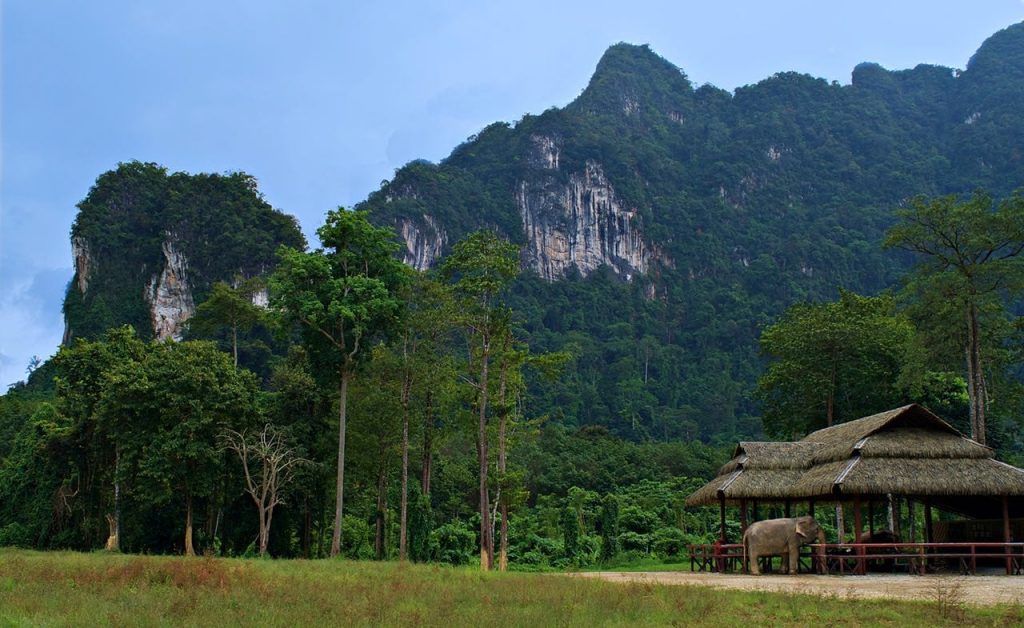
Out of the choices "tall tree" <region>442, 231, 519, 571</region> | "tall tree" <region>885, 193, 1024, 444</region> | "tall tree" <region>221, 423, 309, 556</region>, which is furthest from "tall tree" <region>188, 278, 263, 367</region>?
"tall tree" <region>885, 193, 1024, 444</region>

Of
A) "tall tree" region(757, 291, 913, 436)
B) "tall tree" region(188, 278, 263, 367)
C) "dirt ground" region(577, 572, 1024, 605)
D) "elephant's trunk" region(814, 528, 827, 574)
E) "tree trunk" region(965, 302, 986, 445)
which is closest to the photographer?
"dirt ground" region(577, 572, 1024, 605)

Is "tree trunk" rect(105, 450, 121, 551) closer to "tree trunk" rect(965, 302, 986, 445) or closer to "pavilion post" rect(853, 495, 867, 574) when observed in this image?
"pavilion post" rect(853, 495, 867, 574)

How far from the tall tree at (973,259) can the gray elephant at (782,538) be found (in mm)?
9559

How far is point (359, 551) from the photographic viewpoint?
117 feet

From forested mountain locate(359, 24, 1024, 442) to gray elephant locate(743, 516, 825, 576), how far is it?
74728mm

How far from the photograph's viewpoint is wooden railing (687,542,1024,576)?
797 inches

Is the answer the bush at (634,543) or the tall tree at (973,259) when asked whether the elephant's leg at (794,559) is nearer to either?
the tall tree at (973,259)

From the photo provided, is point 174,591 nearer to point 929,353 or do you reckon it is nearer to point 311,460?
point 311,460

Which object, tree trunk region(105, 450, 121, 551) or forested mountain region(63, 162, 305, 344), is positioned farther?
forested mountain region(63, 162, 305, 344)

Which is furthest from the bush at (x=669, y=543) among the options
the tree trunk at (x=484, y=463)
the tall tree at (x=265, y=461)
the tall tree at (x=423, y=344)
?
the tall tree at (x=265, y=461)

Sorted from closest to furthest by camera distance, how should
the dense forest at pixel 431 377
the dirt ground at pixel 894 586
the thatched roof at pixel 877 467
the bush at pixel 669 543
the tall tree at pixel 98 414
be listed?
the dirt ground at pixel 894 586 < the thatched roof at pixel 877 467 < the dense forest at pixel 431 377 < the tall tree at pixel 98 414 < the bush at pixel 669 543

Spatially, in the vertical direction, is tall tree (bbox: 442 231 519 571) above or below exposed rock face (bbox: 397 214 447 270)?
below

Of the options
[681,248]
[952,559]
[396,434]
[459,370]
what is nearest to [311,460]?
[396,434]

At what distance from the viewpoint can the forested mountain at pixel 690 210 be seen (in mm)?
118125
